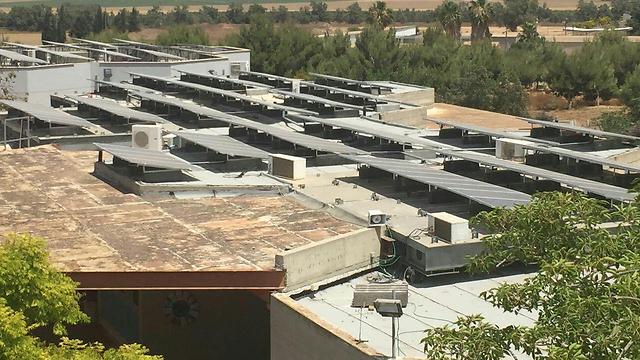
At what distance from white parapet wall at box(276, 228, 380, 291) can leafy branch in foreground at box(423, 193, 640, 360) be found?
7205 millimetres

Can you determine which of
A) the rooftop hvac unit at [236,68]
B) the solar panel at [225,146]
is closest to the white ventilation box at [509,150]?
the solar panel at [225,146]

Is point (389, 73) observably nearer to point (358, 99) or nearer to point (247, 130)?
point (358, 99)

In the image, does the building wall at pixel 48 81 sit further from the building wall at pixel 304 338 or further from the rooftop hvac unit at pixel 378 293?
the rooftop hvac unit at pixel 378 293

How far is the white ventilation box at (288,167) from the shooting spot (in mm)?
31609

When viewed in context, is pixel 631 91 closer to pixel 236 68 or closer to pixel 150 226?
pixel 236 68

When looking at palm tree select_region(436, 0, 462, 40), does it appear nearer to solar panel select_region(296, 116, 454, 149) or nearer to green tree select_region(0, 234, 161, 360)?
solar panel select_region(296, 116, 454, 149)

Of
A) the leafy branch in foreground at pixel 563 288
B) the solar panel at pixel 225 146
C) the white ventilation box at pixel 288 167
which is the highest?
the leafy branch in foreground at pixel 563 288

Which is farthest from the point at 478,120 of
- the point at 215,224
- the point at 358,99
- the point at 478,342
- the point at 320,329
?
the point at 478,342

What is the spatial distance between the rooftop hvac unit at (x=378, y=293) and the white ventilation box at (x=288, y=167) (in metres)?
11.2

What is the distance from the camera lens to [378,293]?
65.8ft

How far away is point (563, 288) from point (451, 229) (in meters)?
10.2

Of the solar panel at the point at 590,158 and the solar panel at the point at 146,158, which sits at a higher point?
the solar panel at the point at 590,158

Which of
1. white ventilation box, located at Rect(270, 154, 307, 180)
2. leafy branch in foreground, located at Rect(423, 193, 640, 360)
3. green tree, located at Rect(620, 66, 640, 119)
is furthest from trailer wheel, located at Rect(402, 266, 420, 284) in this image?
green tree, located at Rect(620, 66, 640, 119)

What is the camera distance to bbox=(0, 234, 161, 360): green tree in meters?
17.3
